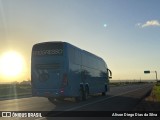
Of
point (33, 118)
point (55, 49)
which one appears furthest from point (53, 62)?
point (33, 118)

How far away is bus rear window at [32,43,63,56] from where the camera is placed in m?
24.4

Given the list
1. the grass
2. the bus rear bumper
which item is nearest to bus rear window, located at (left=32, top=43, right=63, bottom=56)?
the bus rear bumper

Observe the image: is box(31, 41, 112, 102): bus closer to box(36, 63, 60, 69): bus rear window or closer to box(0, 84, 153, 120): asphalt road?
box(36, 63, 60, 69): bus rear window

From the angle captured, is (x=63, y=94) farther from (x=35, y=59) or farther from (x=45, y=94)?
A: (x=35, y=59)

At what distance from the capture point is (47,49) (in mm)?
24641

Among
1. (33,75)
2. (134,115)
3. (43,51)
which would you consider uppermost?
(43,51)

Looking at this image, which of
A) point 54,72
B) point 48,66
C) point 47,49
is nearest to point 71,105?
point 54,72

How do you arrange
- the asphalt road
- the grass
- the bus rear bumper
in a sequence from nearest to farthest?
the asphalt road < the bus rear bumper < the grass

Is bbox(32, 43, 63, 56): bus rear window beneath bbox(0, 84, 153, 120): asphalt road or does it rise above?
above

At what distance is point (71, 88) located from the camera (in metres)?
25.1

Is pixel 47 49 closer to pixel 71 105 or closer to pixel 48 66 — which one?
pixel 48 66

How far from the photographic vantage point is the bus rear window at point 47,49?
2435cm

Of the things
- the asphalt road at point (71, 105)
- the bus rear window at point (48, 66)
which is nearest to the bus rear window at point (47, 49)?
the bus rear window at point (48, 66)

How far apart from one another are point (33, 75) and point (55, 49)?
7.92ft
